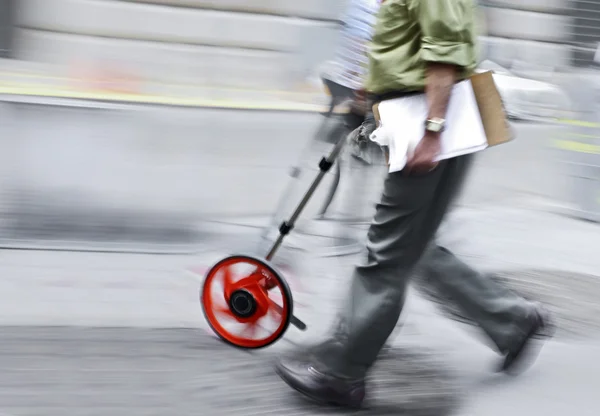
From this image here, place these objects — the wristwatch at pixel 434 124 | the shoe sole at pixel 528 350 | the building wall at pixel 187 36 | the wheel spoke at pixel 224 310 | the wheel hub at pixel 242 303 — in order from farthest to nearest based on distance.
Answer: the building wall at pixel 187 36 < the wheel spoke at pixel 224 310 < the wheel hub at pixel 242 303 < the shoe sole at pixel 528 350 < the wristwatch at pixel 434 124

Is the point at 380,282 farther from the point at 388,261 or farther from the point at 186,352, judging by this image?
the point at 186,352

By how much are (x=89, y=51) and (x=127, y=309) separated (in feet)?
12.8

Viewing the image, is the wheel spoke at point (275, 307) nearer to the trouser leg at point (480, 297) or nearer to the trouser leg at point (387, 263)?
the trouser leg at point (387, 263)

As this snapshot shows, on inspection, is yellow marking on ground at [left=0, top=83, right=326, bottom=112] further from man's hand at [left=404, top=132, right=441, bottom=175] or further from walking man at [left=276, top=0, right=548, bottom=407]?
man's hand at [left=404, top=132, right=441, bottom=175]

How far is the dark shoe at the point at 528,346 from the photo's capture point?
3.64m

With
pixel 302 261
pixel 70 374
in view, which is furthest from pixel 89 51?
pixel 70 374

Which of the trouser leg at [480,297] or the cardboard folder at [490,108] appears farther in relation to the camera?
the trouser leg at [480,297]

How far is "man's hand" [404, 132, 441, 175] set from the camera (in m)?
3.00

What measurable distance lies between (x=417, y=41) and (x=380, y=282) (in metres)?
0.87

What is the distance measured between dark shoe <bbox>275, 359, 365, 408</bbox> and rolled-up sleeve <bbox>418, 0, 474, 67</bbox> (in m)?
1.22

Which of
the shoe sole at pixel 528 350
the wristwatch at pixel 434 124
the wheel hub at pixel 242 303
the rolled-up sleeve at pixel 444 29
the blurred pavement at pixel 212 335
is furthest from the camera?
the wheel hub at pixel 242 303

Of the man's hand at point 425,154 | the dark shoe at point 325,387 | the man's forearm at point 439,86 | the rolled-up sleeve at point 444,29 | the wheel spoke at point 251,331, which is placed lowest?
the wheel spoke at point 251,331

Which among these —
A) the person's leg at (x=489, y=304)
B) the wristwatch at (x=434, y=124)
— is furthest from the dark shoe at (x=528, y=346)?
the wristwatch at (x=434, y=124)

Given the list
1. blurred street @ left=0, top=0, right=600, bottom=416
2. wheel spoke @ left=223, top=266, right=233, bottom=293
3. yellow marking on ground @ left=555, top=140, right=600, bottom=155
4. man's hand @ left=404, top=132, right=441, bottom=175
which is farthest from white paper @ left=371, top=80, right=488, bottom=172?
yellow marking on ground @ left=555, top=140, right=600, bottom=155
